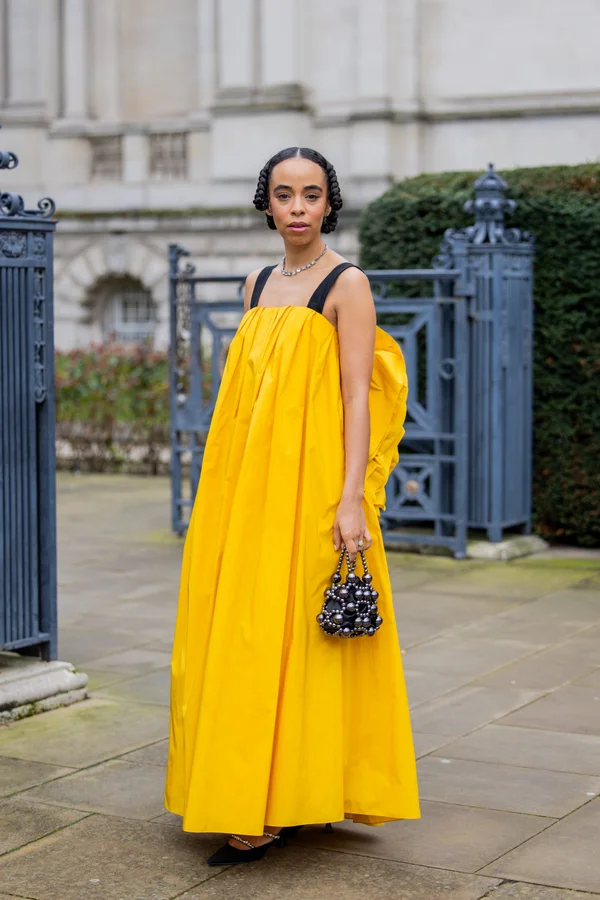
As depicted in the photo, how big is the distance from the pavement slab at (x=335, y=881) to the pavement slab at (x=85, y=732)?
1.18 meters

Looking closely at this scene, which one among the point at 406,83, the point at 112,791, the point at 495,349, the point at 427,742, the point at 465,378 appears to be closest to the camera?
the point at 112,791

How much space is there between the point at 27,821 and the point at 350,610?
1287 millimetres

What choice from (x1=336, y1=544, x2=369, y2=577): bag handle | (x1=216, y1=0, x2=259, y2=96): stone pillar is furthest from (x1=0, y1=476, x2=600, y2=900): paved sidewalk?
(x1=216, y1=0, x2=259, y2=96): stone pillar

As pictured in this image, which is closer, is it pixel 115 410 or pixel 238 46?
pixel 115 410

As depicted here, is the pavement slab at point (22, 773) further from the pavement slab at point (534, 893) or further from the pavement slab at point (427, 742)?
the pavement slab at point (534, 893)

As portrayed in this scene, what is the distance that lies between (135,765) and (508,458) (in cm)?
472

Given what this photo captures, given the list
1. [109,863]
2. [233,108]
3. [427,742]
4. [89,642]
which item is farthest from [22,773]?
[233,108]

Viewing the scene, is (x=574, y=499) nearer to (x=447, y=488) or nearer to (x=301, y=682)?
(x=447, y=488)

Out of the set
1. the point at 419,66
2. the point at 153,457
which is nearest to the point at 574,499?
the point at 153,457

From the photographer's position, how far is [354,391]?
411 centimetres

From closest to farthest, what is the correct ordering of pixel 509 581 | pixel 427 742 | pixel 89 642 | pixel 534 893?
pixel 534 893
pixel 427 742
pixel 89 642
pixel 509 581

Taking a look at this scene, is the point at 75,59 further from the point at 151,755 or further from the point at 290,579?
the point at 290,579

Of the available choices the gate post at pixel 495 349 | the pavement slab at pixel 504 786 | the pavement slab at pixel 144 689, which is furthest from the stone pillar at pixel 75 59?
the pavement slab at pixel 504 786

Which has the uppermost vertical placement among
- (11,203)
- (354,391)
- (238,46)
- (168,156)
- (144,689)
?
(238,46)
